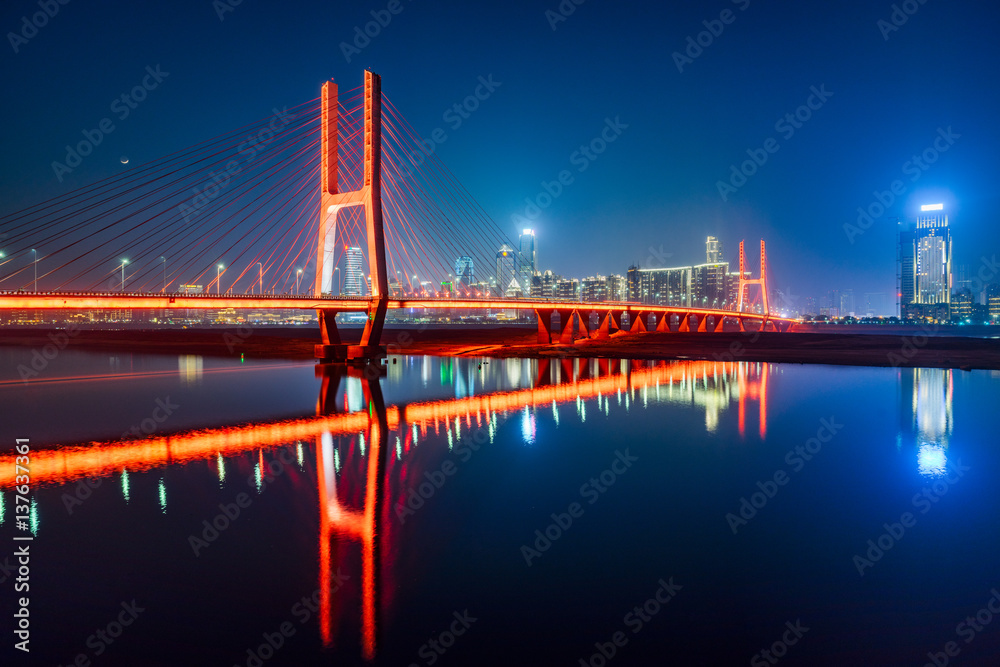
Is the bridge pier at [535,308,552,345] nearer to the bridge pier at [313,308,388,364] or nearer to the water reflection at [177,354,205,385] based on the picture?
the bridge pier at [313,308,388,364]

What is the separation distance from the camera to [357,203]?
3006 centimetres

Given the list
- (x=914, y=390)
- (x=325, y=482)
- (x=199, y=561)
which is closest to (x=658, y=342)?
(x=914, y=390)

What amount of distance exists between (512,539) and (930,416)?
49.6 feet

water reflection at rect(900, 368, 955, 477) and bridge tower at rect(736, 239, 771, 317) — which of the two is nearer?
water reflection at rect(900, 368, 955, 477)

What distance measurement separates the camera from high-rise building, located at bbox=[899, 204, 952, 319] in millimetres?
175375

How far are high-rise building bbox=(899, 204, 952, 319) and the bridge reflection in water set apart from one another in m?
187

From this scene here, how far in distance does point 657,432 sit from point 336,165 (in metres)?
25.1

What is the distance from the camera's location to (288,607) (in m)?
5.64

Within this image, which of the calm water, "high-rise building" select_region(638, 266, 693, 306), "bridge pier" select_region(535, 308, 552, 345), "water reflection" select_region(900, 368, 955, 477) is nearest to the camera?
the calm water

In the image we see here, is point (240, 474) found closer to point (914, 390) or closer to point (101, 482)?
point (101, 482)

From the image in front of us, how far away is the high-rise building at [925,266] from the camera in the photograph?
575 ft

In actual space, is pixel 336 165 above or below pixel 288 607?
above

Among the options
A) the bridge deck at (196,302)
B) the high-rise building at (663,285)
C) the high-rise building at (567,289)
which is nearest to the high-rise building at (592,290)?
the high-rise building at (567,289)

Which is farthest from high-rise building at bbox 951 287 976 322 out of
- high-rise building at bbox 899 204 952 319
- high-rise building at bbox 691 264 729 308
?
high-rise building at bbox 691 264 729 308
